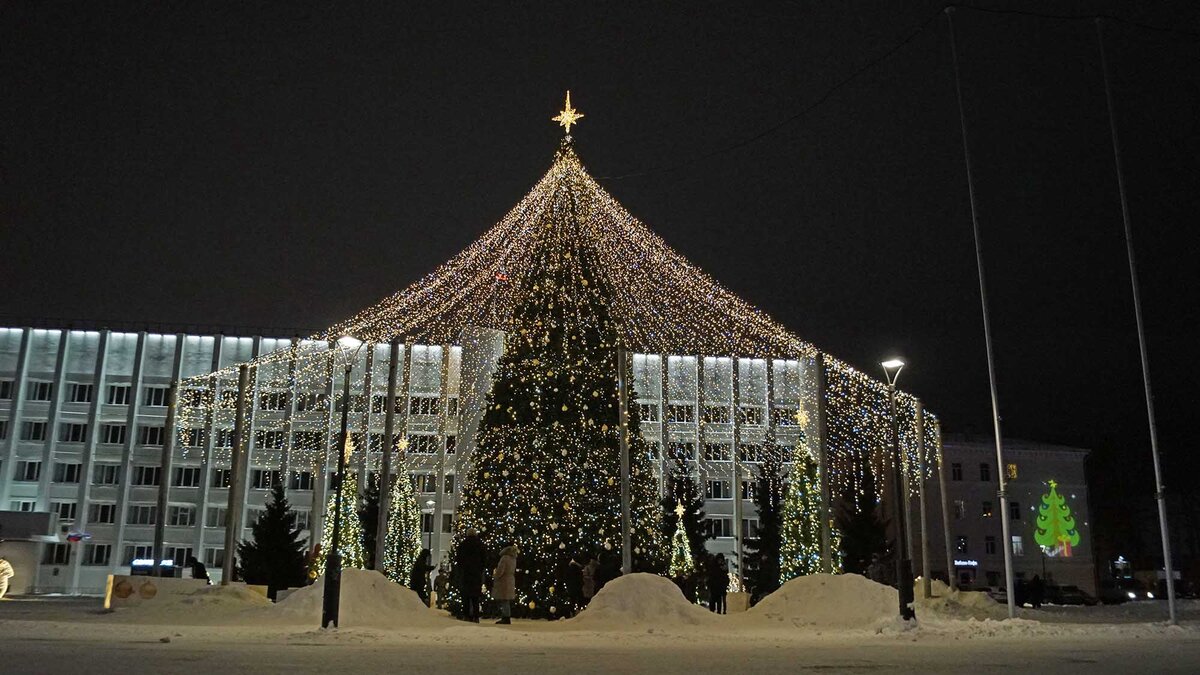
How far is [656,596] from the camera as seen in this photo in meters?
18.6

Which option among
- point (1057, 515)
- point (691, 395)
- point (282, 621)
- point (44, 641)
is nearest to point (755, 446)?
point (691, 395)

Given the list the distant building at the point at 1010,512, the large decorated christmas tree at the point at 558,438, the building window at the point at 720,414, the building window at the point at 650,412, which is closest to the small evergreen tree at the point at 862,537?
the building window at the point at 720,414

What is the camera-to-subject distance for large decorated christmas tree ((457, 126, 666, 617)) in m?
24.3

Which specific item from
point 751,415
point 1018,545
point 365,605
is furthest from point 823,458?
point 1018,545

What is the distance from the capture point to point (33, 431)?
62.4m

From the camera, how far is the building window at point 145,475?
62625 millimetres

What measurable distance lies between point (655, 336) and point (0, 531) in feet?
147

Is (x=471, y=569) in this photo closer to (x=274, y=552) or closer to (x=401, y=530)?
(x=274, y=552)

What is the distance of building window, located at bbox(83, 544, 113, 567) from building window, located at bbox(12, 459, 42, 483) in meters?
5.76

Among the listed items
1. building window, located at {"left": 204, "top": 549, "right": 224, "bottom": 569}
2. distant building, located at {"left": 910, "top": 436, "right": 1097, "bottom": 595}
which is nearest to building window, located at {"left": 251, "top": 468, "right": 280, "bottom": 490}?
building window, located at {"left": 204, "top": 549, "right": 224, "bottom": 569}

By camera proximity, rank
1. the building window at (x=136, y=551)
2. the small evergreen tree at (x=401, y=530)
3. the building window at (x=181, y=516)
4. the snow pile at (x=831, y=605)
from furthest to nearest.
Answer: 1. the building window at (x=181, y=516)
2. the building window at (x=136, y=551)
3. the small evergreen tree at (x=401, y=530)
4. the snow pile at (x=831, y=605)

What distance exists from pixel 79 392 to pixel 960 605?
56.5 metres

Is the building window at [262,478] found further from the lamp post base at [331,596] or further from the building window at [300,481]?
the lamp post base at [331,596]

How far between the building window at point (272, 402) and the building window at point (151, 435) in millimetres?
7368
